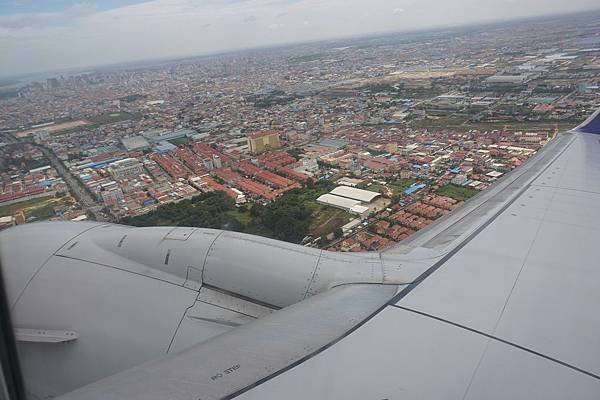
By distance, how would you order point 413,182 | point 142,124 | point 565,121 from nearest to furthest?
point 413,182 → point 565,121 → point 142,124

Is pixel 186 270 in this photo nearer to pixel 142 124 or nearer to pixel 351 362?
pixel 351 362

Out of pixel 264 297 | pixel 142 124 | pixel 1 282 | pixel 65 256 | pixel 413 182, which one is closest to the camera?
pixel 1 282

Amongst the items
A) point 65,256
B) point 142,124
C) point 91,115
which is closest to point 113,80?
point 91,115

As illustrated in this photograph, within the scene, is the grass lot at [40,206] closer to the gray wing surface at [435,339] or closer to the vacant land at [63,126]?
the gray wing surface at [435,339]

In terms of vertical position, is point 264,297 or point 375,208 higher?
point 264,297

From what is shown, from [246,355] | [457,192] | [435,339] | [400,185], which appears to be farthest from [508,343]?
[400,185]

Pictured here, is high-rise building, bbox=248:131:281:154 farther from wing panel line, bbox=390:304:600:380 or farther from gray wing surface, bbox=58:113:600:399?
wing panel line, bbox=390:304:600:380

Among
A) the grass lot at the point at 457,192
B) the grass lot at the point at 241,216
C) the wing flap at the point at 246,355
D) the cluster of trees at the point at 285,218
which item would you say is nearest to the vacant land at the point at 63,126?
the grass lot at the point at 241,216
